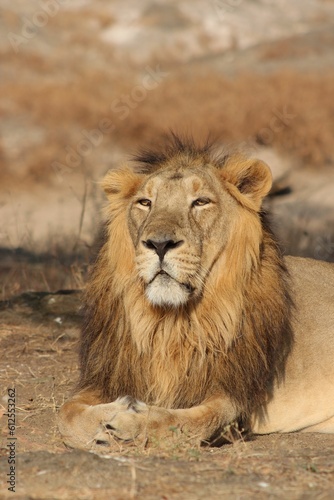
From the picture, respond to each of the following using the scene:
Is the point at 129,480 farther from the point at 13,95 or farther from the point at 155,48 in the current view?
the point at 155,48

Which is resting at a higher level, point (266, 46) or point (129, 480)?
point (266, 46)

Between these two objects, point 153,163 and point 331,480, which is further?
point 153,163

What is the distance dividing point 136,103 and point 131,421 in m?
17.0

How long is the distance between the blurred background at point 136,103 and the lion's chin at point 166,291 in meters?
3.58

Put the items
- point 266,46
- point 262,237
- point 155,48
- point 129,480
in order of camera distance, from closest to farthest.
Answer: point 129,480 → point 262,237 → point 266,46 → point 155,48

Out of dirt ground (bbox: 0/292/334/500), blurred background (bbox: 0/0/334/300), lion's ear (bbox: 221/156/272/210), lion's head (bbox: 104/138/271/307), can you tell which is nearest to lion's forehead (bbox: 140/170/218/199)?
lion's head (bbox: 104/138/271/307)

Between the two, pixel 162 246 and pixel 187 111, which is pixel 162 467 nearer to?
pixel 162 246

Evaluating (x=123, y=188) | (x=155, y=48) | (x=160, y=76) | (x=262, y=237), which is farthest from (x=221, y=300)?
(x=155, y=48)

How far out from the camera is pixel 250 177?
17.2ft

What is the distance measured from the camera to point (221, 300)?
5.04 metres

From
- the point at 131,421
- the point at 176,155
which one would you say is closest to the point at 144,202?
the point at 176,155

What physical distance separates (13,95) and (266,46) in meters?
7.68

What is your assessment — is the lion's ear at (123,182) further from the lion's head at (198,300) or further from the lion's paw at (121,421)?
the lion's paw at (121,421)

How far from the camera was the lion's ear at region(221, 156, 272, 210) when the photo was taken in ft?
17.0
